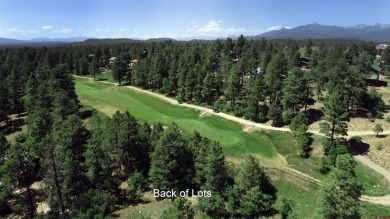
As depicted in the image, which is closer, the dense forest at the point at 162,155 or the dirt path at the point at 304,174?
the dense forest at the point at 162,155

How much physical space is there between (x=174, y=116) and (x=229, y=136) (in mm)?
21257

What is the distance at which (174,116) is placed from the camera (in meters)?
76.4

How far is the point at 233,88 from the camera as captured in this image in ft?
256

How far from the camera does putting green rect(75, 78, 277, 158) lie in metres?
55.8

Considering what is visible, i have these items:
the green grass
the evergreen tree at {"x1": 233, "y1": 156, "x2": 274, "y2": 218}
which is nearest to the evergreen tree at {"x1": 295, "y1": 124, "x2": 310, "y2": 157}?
the green grass

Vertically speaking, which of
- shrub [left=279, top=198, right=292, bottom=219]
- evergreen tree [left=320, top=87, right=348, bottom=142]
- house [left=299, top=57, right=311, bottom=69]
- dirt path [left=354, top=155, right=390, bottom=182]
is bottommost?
shrub [left=279, top=198, right=292, bottom=219]

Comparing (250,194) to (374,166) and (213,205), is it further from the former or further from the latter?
(374,166)

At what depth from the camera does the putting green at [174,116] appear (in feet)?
183

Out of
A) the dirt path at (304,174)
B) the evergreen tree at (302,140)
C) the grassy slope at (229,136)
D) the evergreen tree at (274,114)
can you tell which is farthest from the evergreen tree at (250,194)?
the evergreen tree at (274,114)

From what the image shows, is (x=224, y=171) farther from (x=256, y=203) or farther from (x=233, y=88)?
(x=233, y=88)

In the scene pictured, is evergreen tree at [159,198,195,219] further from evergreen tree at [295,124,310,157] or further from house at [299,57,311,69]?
house at [299,57,311,69]

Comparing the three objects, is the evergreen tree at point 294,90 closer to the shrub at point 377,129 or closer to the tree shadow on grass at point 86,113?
the shrub at point 377,129

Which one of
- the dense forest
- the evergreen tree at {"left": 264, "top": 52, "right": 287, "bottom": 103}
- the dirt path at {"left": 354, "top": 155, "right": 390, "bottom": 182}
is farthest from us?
the evergreen tree at {"left": 264, "top": 52, "right": 287, "bottom": 103}

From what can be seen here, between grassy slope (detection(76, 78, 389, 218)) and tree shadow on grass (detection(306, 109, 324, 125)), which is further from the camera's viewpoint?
tree shadow on grass (detection(306, 109, 324, 125))
